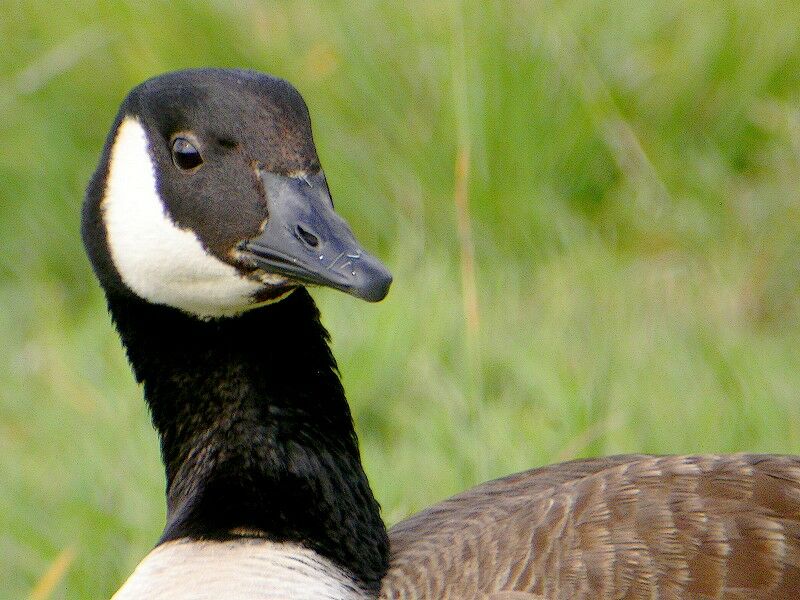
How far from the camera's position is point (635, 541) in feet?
8.41

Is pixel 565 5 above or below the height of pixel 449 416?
above

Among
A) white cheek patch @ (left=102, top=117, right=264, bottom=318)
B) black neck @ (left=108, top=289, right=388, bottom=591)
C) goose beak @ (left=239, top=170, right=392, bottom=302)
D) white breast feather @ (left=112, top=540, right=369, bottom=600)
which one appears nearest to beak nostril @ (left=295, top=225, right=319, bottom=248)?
Result: goose beak @ (left=239, top=170, right=392, bottom=302)

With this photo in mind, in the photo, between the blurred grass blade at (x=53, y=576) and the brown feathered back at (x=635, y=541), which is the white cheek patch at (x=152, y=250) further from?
the blurred grass blade at (x=53, y=576)

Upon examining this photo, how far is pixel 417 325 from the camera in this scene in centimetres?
437

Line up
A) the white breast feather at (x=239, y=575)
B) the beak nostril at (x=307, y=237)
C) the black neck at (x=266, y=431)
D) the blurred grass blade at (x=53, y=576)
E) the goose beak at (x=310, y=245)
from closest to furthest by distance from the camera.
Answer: the goose beak at (x=310, y=245) → the beak nostril at (x=307, y=237) → the white breast feather at (x=239, y=575) → the black neck at (x=266, y=431) → the blurred grass blade at (x=53, y=576)

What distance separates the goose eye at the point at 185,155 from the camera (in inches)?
111

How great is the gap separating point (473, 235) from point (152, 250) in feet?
7.01

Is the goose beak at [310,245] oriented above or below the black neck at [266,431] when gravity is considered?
above

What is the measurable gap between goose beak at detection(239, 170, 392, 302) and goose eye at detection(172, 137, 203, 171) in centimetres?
16

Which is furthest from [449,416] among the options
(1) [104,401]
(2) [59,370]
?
(2) [59,370]

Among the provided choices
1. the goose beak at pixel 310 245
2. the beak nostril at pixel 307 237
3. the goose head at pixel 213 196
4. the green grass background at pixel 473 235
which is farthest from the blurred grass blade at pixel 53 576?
the beak nostril at pixel 307 237

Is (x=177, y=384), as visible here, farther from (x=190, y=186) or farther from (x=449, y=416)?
(x=449, y=416)

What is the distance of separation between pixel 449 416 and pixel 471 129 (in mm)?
1242

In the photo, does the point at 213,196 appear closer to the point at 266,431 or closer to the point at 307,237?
the point at 307,237
